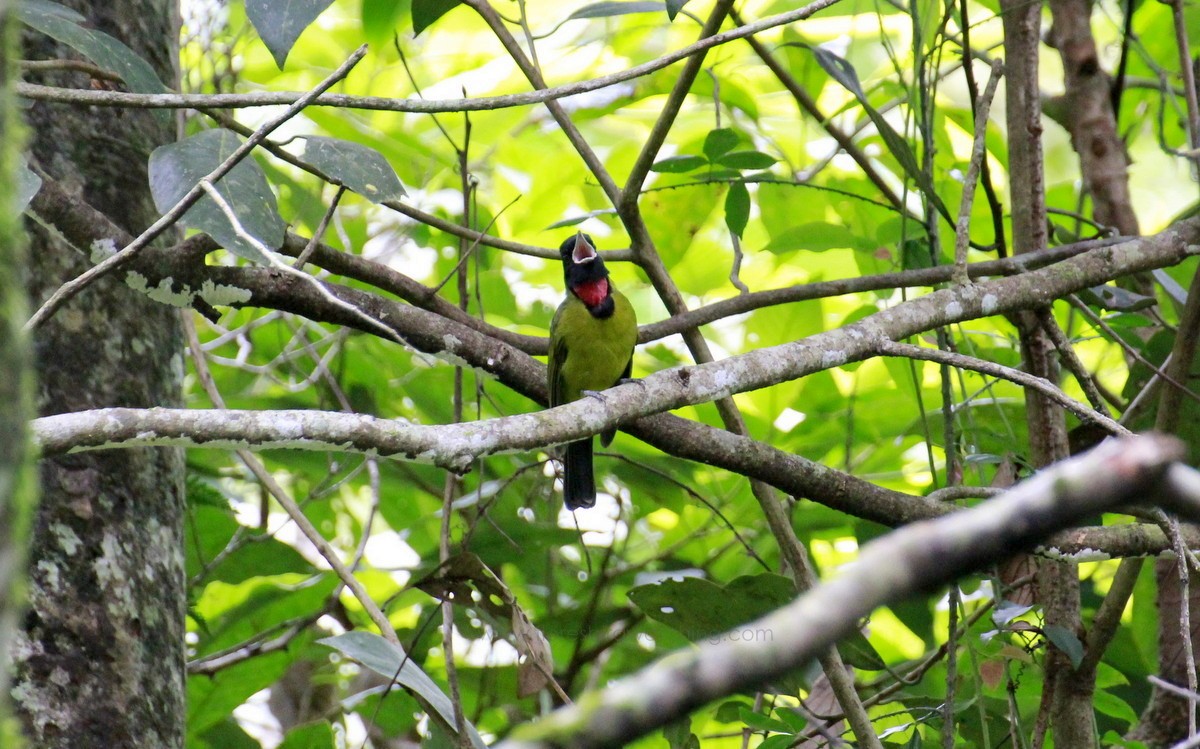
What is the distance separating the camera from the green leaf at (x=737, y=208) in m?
3.29

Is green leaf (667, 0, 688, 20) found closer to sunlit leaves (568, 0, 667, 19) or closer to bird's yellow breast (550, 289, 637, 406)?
sunlit leaves (568, 0, 667, 19)

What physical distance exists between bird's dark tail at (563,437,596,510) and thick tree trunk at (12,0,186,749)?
1.49m

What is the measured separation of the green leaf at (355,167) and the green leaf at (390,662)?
38.4 inches

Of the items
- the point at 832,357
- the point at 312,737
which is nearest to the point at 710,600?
the point at 832,357

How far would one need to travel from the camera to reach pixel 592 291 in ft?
14.0

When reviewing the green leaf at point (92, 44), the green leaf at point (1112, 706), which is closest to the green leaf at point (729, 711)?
the green leaf at point (1112, 706)

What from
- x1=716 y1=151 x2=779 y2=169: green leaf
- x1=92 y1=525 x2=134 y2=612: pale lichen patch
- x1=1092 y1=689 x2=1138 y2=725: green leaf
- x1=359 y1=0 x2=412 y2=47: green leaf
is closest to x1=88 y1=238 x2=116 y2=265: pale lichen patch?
x1=92 y1=525 x2=134 y2=612: pale lichen patch

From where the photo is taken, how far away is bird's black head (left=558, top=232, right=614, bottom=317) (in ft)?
13.7

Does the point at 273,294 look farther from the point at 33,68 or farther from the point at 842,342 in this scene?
the point at 842,342

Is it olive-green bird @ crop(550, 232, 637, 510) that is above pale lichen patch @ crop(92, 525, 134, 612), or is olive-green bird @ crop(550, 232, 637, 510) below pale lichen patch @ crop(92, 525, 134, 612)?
above

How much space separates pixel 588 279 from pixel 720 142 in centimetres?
127

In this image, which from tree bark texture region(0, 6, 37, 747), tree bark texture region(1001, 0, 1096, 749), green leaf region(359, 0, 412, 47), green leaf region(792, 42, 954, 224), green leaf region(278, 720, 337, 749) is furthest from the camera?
green leaf region(359, 0, 412, 47)

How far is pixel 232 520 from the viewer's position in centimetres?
375

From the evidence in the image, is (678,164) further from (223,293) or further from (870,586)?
(870,586)
